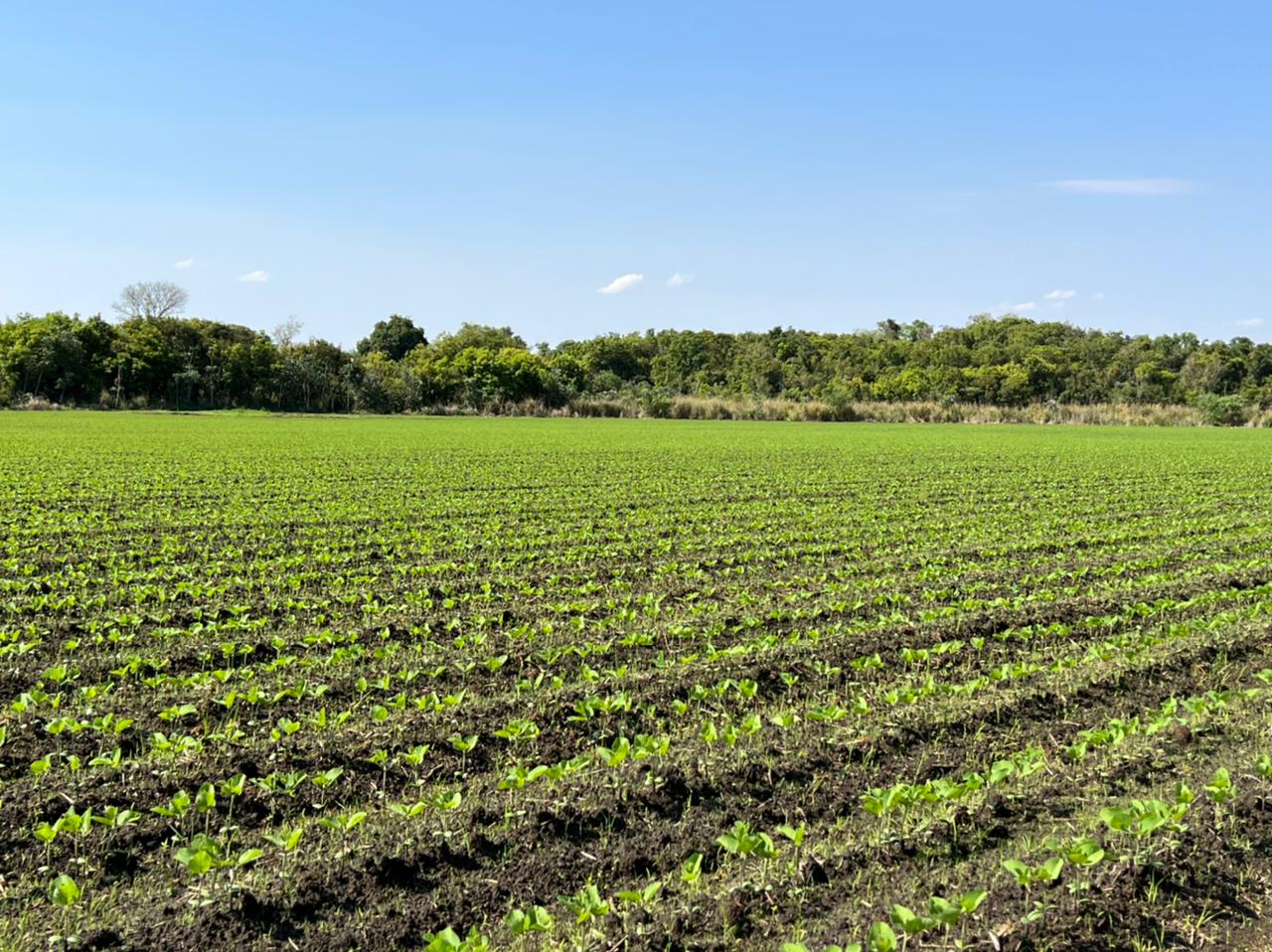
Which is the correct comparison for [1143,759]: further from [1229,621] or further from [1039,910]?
[1229,621]

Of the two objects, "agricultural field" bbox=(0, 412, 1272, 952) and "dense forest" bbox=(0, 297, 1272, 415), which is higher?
"dense forest" bbox=(0, 297, 1272, 415)

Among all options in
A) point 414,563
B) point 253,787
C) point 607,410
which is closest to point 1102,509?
point 414,563

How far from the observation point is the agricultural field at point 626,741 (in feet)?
13.4

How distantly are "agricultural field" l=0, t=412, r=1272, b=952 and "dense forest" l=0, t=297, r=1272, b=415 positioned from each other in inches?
2547

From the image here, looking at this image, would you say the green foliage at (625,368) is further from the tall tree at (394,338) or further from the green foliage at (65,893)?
the green foliage at (65,893)

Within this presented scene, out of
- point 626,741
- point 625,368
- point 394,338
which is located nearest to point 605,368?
point 625,368

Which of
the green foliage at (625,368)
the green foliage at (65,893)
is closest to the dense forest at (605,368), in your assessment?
the green foliage at (625,368)

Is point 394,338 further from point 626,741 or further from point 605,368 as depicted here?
point 626,741

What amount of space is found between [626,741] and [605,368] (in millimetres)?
103383

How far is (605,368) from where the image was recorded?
108 m

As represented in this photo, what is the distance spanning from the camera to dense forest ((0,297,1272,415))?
7219 cm

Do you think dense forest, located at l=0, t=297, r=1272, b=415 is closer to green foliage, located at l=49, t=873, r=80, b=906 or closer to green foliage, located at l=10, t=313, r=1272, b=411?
green foliage, located at l=10, t=313, r=1272, b=411

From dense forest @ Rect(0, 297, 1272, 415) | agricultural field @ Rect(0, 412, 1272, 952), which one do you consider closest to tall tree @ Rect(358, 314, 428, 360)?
dense forest @ Rect(0, 297, 1272, 415)

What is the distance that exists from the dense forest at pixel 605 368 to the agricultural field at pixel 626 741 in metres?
64.7
